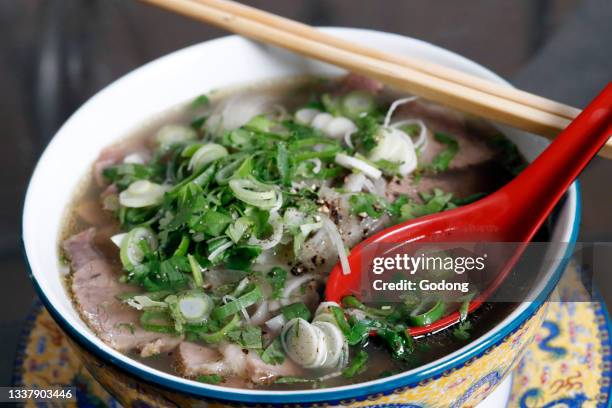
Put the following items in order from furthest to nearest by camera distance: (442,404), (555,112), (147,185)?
(147,185) → (555,112) → (442,404)

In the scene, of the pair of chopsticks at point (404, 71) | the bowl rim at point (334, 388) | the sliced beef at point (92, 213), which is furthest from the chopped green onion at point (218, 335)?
the pair of chopsticks at point (404, 71)

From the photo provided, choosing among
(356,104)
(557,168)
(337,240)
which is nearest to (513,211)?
(557,168)

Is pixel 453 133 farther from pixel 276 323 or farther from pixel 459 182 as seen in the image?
pixel 276 323

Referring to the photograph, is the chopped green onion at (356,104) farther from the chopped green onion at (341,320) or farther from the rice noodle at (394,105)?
the chopped green onion at (341,320)

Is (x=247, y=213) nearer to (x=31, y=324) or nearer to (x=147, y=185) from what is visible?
(x=147, y=185)

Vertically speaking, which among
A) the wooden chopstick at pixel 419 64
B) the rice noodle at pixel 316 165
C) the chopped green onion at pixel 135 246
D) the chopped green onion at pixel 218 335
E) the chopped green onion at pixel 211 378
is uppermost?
the wooden chopstick at pixel 419 64

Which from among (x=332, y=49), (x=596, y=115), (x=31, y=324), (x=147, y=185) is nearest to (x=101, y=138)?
(x=147, y=185)

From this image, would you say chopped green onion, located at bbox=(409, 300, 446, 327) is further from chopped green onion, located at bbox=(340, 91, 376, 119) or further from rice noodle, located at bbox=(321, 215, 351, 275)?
chopped green onion, located at bbox=(340, 91, 376, 119)
